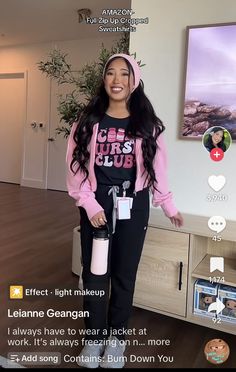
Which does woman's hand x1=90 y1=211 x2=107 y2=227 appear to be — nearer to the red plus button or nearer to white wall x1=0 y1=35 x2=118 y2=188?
the red plus button

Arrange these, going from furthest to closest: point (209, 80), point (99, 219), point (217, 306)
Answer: point (209, 80) → point (217, 306) → point (99, 219)

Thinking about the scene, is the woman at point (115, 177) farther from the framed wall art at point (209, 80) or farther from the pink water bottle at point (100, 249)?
the framed wall art at point (209, 80)

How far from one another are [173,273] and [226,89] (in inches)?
36.8

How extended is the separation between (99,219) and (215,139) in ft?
2.87

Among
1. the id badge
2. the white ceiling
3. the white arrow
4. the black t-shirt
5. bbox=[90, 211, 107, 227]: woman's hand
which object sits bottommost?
the white arrow

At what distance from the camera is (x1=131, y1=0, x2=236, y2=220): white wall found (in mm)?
1791

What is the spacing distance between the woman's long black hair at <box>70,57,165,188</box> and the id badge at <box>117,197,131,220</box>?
13 centimetres

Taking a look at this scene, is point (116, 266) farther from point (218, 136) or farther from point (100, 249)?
point (218, 136)

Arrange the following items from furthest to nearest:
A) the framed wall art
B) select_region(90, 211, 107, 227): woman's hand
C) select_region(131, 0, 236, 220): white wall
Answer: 1. select_region(131, 0, 236, 220): white wall
2. the framed wall art
3. select_region(90, 211, 107, 227): woman's hand

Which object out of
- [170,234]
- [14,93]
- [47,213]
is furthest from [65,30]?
[170,234]

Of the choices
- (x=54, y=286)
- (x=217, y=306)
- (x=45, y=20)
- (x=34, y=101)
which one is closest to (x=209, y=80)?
(x=217, y=306)

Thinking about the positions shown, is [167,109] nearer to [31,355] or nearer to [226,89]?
[226,89]

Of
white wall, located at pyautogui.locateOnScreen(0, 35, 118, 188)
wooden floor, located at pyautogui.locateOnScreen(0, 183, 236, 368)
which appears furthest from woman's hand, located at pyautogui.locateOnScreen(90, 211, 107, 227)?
white wall, located at pyautogui.locateOnScreen(0, 35, 118, 188)

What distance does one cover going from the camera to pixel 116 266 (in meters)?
1.31
